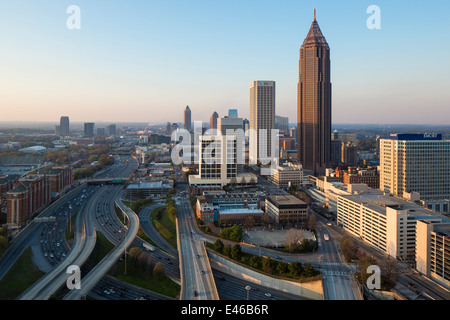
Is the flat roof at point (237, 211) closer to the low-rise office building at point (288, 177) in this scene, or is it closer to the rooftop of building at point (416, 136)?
the rooftop of building at point (416, 136)

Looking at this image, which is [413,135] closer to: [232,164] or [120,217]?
[232,164]

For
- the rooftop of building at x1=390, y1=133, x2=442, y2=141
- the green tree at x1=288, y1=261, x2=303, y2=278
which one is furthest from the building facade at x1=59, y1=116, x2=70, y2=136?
the green tree at x1=288, y1=261, x2=303, y2=278

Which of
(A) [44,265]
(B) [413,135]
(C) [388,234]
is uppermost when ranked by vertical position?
(B) [413,135]

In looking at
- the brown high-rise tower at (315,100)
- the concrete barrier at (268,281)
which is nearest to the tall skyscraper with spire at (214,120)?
the brown high-rise tower at (315,100)

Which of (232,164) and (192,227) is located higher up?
(232,164)

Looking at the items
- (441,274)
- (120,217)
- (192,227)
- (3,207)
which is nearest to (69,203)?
(3,207)
